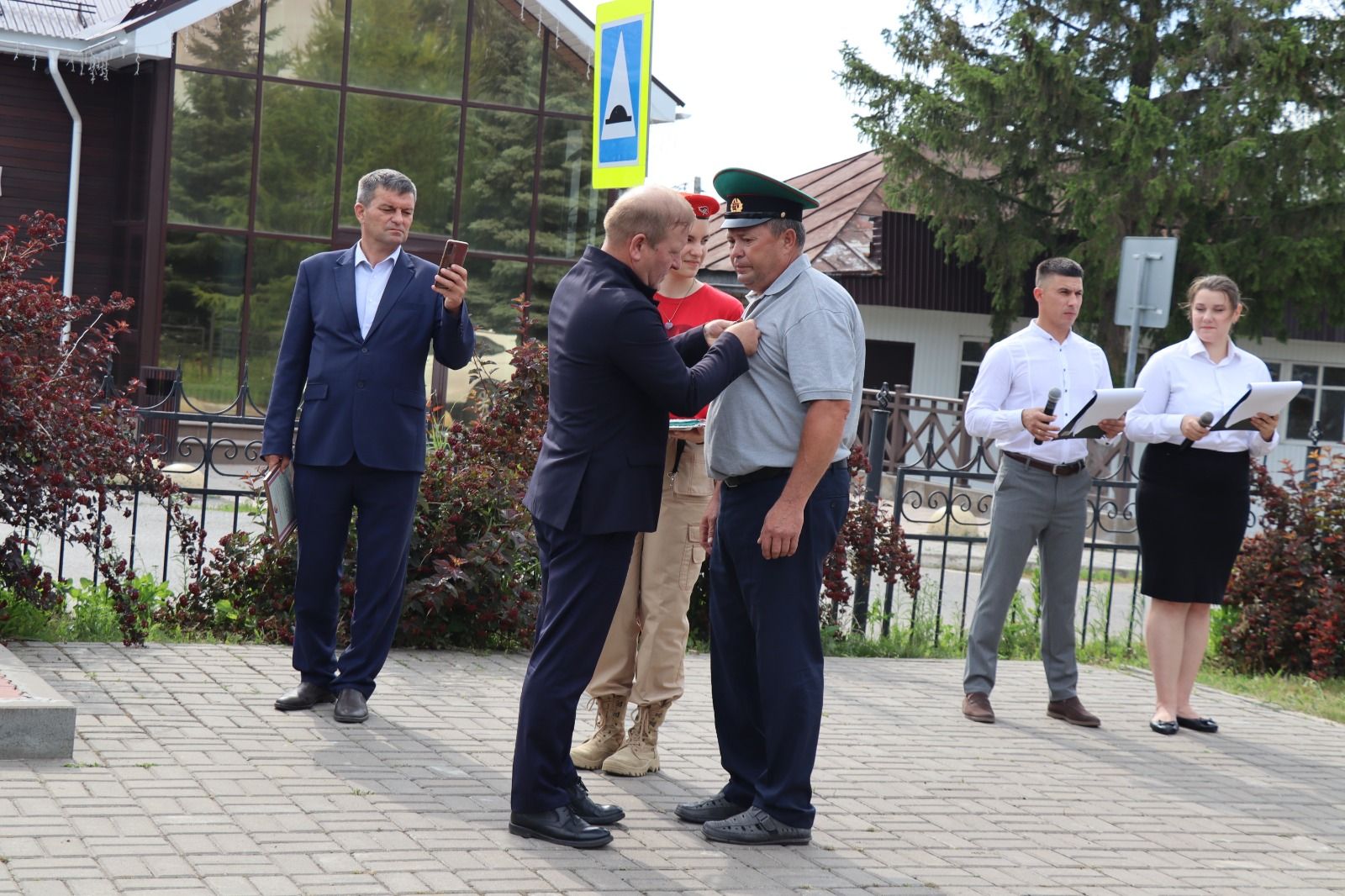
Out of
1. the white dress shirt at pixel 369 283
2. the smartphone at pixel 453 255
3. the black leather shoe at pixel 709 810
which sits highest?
the smartphone at pixel 453 255

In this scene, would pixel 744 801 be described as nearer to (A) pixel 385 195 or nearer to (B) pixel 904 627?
(A) pixel 385 195

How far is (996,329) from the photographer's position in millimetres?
26203

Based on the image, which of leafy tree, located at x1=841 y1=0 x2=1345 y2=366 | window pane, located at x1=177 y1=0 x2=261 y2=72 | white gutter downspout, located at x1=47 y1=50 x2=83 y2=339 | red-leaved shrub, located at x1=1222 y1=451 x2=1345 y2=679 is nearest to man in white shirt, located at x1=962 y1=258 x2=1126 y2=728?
red-leaved shrub, located at x1=1222 y1=451 x2=1345 y2=679

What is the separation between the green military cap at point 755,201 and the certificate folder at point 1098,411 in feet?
6.95

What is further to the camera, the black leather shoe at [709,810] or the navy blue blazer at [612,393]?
the black leather shoe at [709,810]

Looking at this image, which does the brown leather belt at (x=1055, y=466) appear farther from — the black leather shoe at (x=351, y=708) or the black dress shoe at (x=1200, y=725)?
the black leather shoe at (x=351, y=708)

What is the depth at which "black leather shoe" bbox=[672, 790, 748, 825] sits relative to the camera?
4848 mm

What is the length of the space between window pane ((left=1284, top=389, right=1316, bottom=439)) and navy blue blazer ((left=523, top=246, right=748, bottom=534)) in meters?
28.3

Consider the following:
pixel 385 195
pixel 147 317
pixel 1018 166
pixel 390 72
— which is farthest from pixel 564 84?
pixel 385 195

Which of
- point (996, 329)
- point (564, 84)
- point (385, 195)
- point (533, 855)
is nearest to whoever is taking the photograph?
point (533, 855)

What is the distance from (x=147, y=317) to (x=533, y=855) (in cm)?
1673

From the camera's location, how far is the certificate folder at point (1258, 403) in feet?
21.3

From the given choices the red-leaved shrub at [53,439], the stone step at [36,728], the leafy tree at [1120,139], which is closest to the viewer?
the stone step at [36,728]

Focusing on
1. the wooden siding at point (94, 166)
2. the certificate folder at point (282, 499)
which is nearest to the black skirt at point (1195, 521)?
the certificate folder at point (282, 499)
